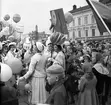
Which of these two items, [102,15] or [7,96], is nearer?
[7,96]

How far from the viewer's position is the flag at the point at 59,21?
8.24 meters

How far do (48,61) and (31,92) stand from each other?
0.89 metres

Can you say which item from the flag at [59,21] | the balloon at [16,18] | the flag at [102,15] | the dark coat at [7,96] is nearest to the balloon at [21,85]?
the flag at [102,15]

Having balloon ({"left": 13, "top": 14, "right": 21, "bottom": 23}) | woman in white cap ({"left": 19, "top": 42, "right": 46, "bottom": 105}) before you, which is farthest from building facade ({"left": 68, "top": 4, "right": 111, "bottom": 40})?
woman in white cap ({"left": 19, "top": 42, "right": 46, "bottom": 105})

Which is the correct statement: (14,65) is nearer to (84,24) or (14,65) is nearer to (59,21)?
(59,21)

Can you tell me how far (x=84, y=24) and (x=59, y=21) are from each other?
57.8 metres

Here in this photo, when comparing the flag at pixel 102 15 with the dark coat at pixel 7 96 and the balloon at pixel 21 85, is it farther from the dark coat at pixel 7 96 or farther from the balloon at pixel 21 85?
the balloon at pixel 21 85

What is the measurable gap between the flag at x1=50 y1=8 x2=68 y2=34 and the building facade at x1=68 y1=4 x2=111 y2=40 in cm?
5335

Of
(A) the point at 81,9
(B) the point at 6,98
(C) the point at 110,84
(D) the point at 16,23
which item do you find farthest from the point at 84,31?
(B) the point at 6,98

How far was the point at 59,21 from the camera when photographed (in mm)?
8281

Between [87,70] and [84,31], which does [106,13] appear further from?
[84,31]

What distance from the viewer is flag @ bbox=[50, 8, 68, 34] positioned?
324 inches

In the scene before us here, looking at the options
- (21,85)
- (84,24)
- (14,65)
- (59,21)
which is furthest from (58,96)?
(84,24)

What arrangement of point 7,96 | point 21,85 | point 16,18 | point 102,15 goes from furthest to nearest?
point 16,18 < point 21,85 < point 102,15 < point 7,96
